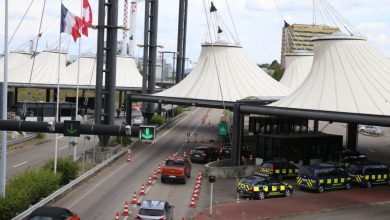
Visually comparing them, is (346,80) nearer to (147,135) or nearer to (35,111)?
(147,135)

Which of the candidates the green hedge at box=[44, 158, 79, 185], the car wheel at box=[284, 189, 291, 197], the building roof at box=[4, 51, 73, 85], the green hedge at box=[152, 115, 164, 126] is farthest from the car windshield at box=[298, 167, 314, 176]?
the building roof at box=[4, 51, 73, 85]

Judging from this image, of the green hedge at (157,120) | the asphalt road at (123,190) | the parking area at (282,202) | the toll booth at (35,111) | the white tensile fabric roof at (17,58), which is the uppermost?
the white tensile fabric roof at (17,58)

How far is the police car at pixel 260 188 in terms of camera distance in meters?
29.0

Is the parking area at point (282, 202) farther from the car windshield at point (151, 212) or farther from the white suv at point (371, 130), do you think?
the white suv at point (371, 130)

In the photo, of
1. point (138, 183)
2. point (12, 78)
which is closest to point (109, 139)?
point (138, 183)

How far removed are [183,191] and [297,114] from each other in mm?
10300

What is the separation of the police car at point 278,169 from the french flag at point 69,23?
15.5 metres

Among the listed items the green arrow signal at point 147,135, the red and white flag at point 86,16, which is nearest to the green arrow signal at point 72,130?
the green arrow signal at point 147,135

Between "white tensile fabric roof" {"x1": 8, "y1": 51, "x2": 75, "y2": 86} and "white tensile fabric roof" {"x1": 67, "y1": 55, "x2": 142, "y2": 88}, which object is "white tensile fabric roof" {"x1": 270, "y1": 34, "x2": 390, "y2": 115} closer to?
"white tensile fabric roof" {"x1": 8, "y1": 51, "x2": 75, "y2": 86}

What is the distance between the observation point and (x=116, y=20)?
45.1 m

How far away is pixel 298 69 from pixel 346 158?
130 feet

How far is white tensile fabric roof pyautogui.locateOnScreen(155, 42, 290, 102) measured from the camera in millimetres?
52844

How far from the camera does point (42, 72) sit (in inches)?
3118

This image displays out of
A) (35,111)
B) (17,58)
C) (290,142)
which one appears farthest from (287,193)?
(17,58)
